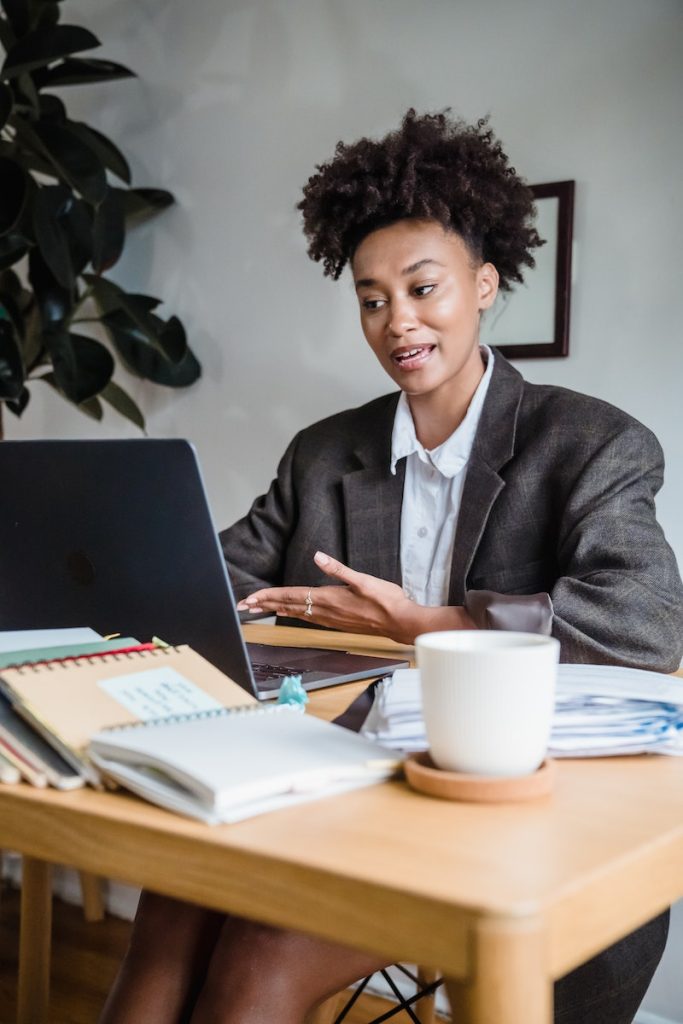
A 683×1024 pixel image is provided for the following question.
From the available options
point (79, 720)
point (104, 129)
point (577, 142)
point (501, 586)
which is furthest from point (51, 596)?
point (104, 129)

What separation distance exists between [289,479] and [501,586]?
0.47 meters

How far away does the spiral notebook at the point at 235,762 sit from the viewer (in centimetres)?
63

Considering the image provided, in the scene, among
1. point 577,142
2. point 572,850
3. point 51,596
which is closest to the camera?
point 572,850

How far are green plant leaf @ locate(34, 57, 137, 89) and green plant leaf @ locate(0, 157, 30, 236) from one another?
0.26m

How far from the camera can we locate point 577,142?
2111mm

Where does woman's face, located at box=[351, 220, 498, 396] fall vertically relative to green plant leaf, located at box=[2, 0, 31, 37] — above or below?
below

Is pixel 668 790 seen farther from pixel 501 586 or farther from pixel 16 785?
pixel 501 586

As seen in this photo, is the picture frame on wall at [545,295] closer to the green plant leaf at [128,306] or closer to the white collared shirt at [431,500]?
the white collared shirt at [431,500]

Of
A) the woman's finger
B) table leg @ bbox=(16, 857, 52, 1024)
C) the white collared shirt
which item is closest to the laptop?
the woman's finger

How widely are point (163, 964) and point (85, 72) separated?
7.14ft

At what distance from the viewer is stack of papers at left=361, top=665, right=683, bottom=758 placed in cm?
77

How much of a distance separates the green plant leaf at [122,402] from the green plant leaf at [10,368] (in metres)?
0.22

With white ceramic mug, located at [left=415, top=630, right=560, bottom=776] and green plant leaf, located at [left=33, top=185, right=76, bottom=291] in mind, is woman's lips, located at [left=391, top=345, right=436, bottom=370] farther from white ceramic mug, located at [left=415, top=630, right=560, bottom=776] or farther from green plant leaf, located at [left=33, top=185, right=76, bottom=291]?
white ceramic mug, located at [left=415, top=630, right=560, bottom=776]

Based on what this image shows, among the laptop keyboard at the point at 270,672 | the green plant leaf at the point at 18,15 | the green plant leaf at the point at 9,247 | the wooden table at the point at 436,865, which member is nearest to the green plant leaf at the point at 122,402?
the green plant leaf at the point at 9,247
